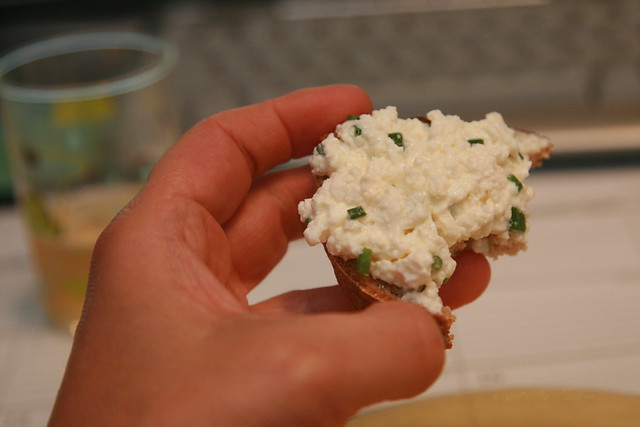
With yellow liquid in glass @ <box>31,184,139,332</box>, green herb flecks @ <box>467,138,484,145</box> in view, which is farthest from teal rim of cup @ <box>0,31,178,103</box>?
green herb flecks @ <box>467,138,484,145</box>

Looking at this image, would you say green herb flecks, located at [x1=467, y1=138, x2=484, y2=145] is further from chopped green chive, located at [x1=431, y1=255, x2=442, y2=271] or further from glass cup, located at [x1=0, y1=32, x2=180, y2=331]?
glass cup, located at [x1=0, y1=32, x2=180, y2=331]

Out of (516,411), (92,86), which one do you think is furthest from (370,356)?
(92,86)

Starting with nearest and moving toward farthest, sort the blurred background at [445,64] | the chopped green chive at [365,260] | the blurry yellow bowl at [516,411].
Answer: the chopped green chive at [365,260] < the blurry yellow bowl at [516,411] < the blurred background at [445,64]

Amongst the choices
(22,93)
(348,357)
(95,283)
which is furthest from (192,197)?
(22,93)

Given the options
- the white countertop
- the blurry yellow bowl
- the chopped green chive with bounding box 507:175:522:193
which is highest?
the chopped green chive with bounding box 507:175:522:193

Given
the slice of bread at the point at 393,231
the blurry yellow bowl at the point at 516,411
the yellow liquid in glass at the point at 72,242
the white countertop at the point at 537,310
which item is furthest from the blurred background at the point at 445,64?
the slice of bread at the point at 393,231

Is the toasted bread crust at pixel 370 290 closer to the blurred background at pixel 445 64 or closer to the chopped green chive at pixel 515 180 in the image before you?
the chopped green chive at pixel 515 180

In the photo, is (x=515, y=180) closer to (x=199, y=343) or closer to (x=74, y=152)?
(x=199, y=343)
